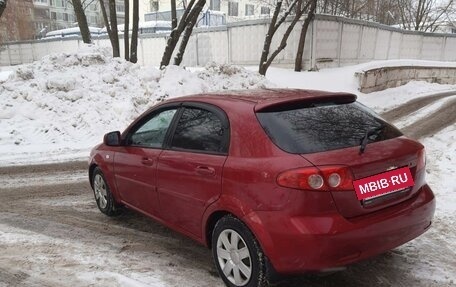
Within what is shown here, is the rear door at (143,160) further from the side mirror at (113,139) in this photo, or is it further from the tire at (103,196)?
the tire at (103,196)

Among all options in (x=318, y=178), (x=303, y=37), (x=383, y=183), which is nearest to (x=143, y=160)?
(x=318, y=178)

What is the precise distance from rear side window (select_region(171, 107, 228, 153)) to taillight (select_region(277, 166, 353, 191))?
655mm

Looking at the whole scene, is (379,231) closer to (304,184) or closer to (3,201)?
(304,184)

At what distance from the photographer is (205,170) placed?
3562 mm

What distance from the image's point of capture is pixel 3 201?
5977 millimetres

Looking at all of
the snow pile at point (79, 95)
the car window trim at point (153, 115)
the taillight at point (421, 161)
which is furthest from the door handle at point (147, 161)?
the snow pile at point (79, 95)

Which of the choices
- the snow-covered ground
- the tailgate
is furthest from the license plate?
the snow-covered ground

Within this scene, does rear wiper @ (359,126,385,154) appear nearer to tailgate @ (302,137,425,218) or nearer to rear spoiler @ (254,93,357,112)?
tailgate @ (302,137,425,218)

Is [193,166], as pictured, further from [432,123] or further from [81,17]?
[81,17]

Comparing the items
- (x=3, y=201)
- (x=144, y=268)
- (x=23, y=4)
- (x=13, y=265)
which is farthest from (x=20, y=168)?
(x=23, y=4)

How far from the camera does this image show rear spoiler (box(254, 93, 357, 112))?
349cm

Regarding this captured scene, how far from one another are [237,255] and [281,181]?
0.75 meters

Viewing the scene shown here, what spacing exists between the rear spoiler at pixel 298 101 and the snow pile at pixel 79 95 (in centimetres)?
664

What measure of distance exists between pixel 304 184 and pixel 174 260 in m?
1.65
